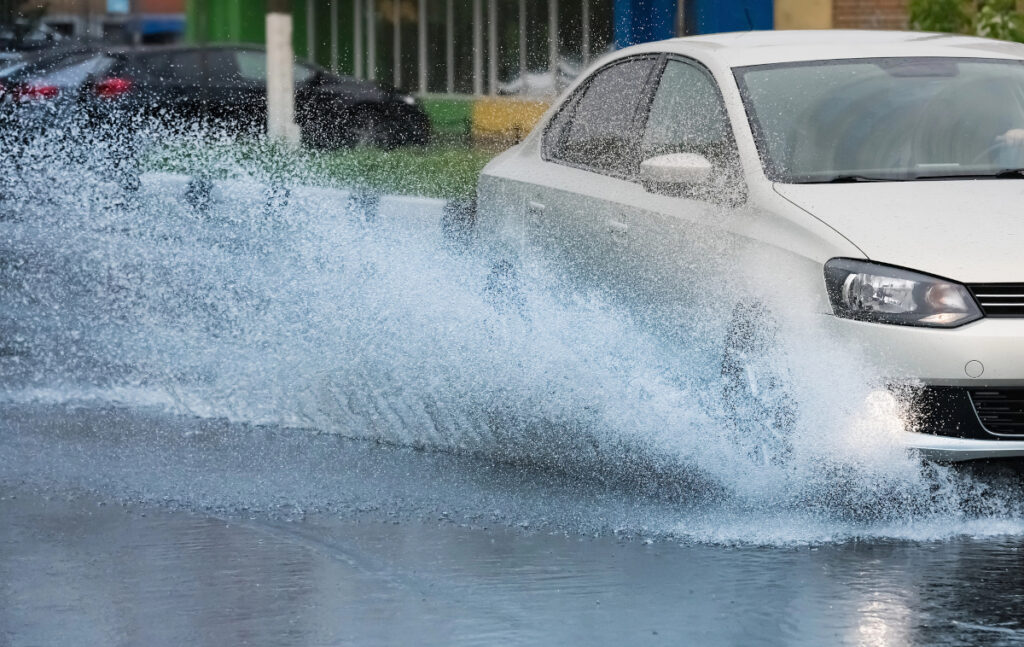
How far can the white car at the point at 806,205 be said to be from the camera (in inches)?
238

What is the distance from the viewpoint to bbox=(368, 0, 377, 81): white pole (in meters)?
33.1

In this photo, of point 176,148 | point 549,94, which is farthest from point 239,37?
point 176,148

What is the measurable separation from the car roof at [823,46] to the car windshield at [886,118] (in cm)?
7

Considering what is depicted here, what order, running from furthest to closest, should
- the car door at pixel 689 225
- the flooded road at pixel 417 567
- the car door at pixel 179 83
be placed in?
the car door at pixel 179 83 < the car door at pixel 689 225 < the flooded road at pixel 417 567

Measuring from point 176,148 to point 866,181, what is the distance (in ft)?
38.9

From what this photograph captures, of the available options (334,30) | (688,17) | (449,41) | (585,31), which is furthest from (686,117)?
(334,30)

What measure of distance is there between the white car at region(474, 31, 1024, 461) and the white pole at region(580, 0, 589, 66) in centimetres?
1957

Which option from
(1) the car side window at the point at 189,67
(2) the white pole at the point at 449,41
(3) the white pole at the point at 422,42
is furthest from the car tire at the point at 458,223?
(3) the white pole at the point at 422,42

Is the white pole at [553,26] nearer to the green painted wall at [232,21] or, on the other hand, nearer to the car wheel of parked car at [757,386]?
the green painted wall at [232,21]

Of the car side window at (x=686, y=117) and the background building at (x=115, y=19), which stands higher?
the car side window at (x=686, y=117)

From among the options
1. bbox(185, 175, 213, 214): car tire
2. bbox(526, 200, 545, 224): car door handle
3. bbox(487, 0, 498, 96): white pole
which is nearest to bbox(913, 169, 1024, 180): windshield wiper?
bbox(526, 200, 545, 224): car door handle

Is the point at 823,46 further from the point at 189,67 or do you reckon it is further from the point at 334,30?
the point at 334,30

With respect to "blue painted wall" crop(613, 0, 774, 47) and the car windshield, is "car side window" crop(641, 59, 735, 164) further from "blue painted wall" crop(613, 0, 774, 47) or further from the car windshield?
"blue painted wall" crop(613, 0, 774, 47)

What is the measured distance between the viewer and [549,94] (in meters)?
28.4
